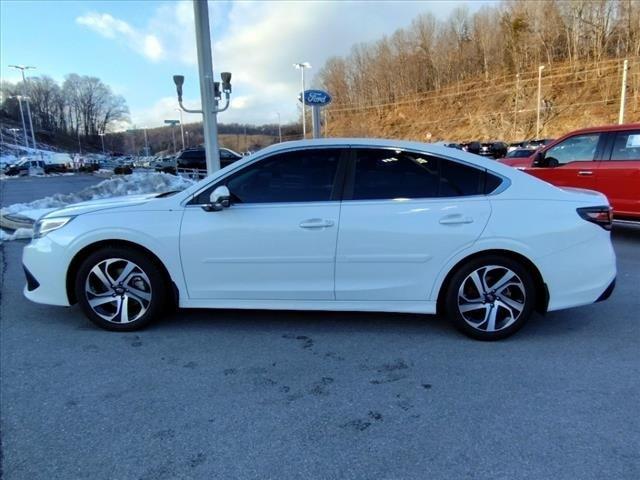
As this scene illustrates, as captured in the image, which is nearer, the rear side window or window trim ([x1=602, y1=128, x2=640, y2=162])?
the rear side window

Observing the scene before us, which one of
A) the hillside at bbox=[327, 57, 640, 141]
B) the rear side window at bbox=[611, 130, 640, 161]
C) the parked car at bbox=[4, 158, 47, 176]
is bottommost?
the parked car at bbox=[4, 158, 47, 176]

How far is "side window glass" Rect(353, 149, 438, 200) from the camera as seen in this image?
366 centimetres

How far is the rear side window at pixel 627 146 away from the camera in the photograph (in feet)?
22.6

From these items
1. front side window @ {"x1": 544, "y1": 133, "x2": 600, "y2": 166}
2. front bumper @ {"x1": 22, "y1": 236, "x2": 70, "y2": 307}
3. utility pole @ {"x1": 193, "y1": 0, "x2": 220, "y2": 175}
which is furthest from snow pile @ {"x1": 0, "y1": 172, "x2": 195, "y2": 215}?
front side window @ {"x1": 544, "y1": 133, "x2": 600, "y2": 166}

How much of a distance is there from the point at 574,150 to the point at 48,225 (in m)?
7.70

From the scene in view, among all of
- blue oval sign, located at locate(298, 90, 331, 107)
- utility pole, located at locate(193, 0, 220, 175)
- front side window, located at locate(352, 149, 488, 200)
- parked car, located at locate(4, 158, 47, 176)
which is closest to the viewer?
front side window, located at locate(352, 149, 488, 200)

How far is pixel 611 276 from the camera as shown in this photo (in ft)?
12.0

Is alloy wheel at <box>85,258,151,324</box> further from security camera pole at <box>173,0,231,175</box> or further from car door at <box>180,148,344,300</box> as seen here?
security camera pole at <box>173,0,231,175</box>

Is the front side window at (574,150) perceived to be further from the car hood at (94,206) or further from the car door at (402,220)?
the car hood at (94,206)

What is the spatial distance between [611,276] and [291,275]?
8.26ft

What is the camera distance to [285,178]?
379cm

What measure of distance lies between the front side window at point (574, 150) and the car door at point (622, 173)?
0.26 metres

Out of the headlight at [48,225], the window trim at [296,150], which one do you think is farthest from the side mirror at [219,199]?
the headlight at [48,225]

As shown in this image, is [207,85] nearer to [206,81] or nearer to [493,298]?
[206,81]
